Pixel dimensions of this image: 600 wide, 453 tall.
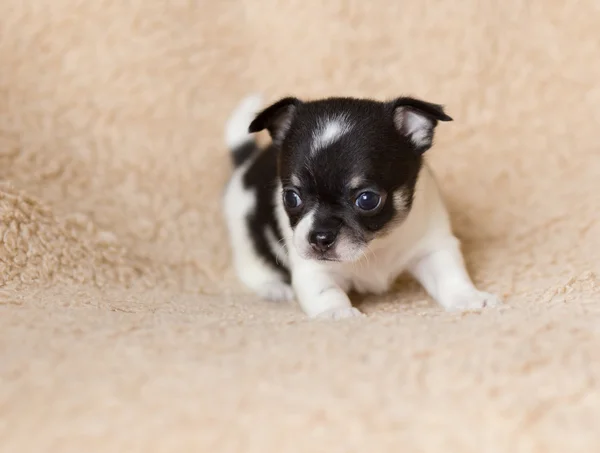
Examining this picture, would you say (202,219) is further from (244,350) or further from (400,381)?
(400,381)

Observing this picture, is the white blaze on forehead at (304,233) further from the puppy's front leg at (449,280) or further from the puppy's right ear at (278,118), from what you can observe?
the puppy's front leg at (449,280)

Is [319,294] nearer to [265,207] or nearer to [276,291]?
[276,291]

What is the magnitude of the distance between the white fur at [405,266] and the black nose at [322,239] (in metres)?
0.16

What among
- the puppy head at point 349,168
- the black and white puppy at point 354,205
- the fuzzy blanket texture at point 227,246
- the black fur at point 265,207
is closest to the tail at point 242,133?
the fuzzy blanket texture at point 227,246

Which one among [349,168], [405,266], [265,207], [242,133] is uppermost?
[349,168]

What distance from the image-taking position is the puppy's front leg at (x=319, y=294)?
101 inches

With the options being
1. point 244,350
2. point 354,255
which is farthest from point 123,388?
point 354,255

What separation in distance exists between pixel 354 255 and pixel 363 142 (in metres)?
0.37

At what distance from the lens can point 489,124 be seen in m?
3.62

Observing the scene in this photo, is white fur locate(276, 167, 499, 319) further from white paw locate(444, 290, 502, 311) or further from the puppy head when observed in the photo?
the puppy head

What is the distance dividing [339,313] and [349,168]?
474 mm

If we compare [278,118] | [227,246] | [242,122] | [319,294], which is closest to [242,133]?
[242,122]

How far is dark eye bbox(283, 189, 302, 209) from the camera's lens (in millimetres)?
2598

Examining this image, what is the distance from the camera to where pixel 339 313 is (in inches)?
98.6
